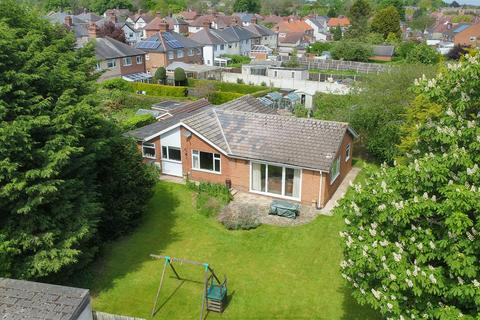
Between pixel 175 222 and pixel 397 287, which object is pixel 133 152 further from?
pixel 397 287

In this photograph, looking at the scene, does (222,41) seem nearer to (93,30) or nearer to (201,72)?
(201,72)

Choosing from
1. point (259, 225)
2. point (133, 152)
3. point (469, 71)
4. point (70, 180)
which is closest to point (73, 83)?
point (70, 180)

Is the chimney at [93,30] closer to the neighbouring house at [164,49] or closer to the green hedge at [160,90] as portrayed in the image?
the neighbouring house at [164,49]

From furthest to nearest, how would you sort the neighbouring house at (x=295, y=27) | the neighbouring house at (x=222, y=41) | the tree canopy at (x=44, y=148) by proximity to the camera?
1. the neighbouring house at (x=295, y=27)
2. the neighbouring house at (x=222, y=41)
3. the tree canopy at (x=44, y=148)

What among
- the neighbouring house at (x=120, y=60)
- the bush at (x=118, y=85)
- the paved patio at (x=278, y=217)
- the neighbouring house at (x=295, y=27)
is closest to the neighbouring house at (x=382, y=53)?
the neighbouring house at (x=295, y=27)

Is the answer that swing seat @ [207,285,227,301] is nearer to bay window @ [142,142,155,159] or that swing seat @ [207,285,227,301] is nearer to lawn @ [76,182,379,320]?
lawn @ [76,182,379,320]
